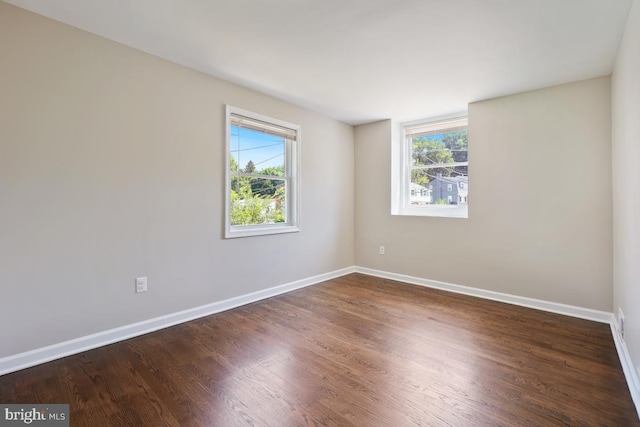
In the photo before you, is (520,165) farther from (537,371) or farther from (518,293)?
(537,371)

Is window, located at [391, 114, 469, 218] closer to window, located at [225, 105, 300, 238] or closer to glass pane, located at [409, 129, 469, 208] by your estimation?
glass pane, located at [409, 129, 469, 208]

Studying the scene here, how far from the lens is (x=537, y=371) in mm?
1943

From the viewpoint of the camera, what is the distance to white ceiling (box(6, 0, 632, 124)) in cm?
190

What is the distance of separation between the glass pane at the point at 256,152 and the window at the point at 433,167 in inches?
67.2

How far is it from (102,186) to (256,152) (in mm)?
1562

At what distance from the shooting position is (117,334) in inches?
92.8

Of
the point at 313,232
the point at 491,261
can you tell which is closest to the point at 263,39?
the point at 313,232

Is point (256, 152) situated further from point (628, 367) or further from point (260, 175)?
point (628, 367)

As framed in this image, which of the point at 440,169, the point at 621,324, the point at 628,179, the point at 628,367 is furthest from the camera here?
the point at 440,169

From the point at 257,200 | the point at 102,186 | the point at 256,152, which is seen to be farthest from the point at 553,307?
the point at 102,186

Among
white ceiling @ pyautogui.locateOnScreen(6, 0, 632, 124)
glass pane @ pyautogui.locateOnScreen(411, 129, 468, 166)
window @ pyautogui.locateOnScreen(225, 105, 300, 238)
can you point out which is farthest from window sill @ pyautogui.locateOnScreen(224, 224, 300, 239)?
glass pane @ pyautogui.locateOnScreen(411, 129, 468, 166)

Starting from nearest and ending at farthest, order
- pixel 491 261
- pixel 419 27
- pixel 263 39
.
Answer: pixel 419 27
pixel 263 39
pixel 491 261

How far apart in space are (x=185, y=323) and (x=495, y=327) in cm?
276

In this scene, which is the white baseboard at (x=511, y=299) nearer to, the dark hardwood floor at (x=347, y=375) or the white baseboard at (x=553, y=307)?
the white baseboard at (x=553, y=307)
